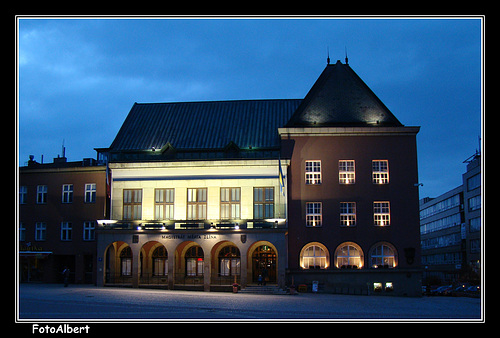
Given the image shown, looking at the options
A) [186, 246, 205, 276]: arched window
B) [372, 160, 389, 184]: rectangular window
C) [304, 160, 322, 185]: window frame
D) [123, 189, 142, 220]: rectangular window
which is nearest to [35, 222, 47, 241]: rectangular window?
[123, 189, 142, 220]: rectangular window

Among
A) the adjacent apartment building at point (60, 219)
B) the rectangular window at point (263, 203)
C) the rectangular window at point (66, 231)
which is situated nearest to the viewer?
the rectangular window at point (263, 203)

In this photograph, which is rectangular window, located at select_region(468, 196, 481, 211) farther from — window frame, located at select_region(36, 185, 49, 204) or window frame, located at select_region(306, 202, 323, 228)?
window frame, located at select_region(36, 185, 49, 204)

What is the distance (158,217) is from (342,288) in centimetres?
1599

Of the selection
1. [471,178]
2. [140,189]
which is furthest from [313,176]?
[471,178]

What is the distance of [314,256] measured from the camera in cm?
4459

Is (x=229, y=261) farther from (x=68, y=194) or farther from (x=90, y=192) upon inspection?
(x=68, y=194)

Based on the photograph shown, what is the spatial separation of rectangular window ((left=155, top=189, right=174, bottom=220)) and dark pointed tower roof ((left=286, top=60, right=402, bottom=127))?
39.0 ft

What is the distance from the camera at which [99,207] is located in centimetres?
4766

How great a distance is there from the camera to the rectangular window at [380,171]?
4559cm

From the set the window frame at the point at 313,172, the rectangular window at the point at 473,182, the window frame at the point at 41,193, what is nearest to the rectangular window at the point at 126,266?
the window frame at the point at 41,193

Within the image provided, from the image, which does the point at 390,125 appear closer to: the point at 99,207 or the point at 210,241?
the point at 210,241

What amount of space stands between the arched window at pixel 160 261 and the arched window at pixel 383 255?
56.8 feet

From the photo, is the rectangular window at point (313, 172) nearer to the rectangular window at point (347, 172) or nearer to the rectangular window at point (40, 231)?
the rectangular window at point (347, 172)

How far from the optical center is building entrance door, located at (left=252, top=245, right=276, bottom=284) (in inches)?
1800
